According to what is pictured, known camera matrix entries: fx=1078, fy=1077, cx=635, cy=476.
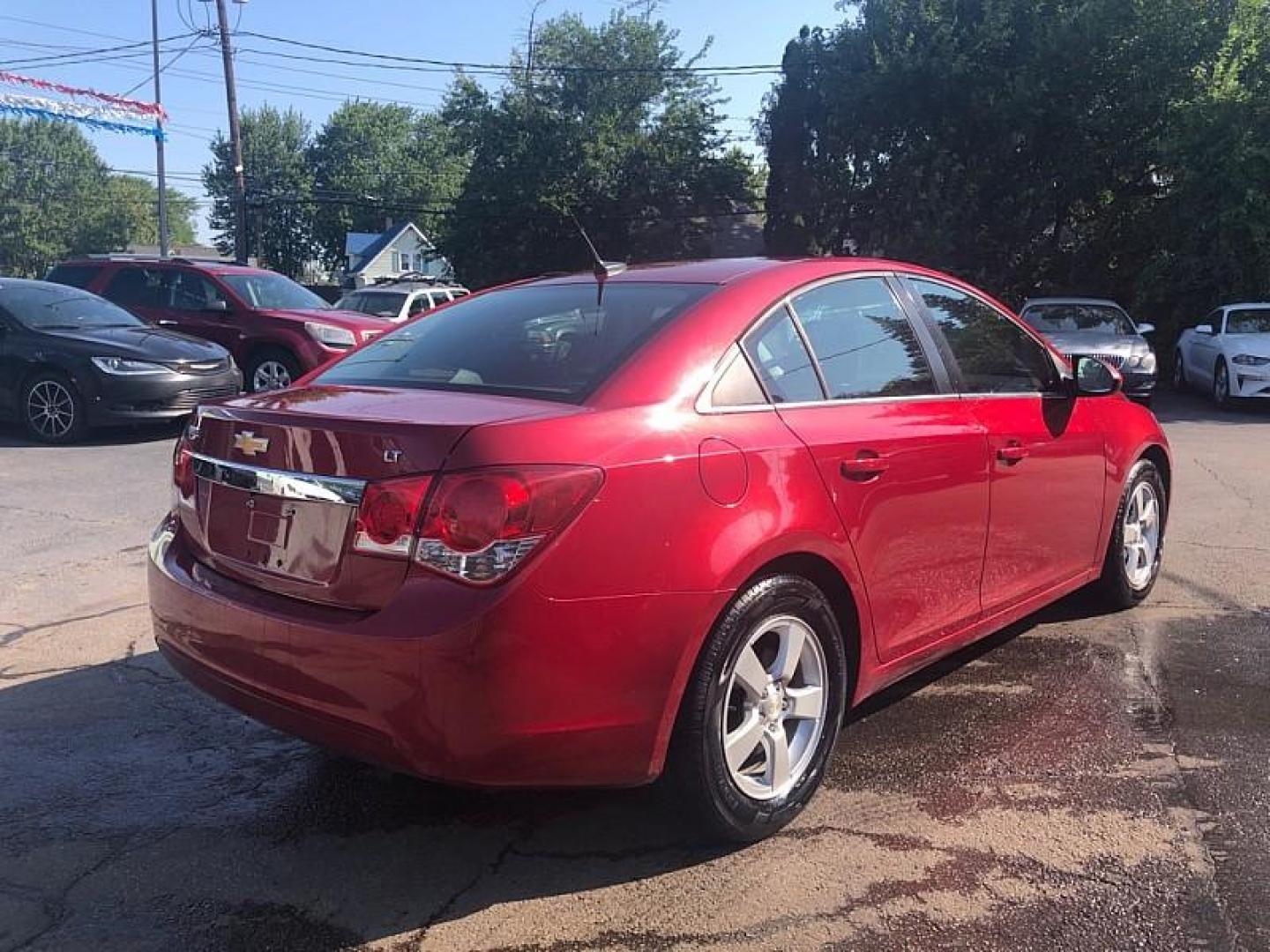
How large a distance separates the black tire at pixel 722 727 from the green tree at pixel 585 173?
1183 inches

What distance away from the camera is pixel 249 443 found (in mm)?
2863

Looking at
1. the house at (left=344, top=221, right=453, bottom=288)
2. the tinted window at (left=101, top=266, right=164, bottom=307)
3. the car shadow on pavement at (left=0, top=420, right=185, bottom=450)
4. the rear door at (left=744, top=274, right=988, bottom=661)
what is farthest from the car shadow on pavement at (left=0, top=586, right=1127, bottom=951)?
the house at (left=344, top=221, right=453, bottom=288)

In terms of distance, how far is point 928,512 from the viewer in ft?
11.3

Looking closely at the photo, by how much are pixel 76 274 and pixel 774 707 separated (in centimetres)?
1213

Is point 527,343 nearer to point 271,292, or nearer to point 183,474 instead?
point 183,474

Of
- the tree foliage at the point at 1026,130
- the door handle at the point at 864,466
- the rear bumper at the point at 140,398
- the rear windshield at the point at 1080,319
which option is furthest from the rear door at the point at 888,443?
the tree foliage at the point at 1026,130

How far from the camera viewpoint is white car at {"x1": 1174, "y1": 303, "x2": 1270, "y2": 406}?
13805mm

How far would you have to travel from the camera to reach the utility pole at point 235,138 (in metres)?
27.4

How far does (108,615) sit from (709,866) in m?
3.42

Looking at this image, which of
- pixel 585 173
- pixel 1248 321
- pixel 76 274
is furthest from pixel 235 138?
pixel 1248 321

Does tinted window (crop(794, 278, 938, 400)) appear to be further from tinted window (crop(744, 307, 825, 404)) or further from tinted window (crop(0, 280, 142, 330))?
tinted window (crop(0, 280, 142, 330))

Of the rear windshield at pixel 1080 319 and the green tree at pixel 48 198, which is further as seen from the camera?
the green tree at pixel 48 198

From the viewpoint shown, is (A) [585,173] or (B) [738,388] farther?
(A) [585,173]

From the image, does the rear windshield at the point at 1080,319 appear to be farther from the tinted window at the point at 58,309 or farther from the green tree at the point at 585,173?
the green tree at the point at 585,173
